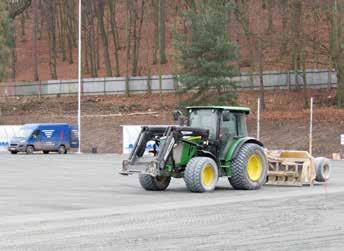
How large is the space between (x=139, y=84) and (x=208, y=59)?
17.2 meters

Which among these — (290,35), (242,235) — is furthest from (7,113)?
(242,235)

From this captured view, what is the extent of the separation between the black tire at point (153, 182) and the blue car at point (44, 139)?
1213 inches

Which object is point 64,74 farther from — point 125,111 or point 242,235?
point 242,235

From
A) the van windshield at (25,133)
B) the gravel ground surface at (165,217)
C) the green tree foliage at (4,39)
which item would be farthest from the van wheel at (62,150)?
the gravel ground surface at (165,217)

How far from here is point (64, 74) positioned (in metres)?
81.5

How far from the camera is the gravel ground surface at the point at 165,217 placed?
13352 millimetres

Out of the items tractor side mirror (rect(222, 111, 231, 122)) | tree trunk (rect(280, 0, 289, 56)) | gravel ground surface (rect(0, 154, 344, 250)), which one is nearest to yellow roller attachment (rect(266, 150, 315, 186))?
gravel ground surface (rect(0, 154, 344, 250))

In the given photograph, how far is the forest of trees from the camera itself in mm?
54594

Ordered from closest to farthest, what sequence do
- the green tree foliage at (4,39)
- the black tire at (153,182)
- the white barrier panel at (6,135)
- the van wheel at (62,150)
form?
the black tire at (153,182) → the van wheel at (62,150) → the white barrier panel at (6,135) → the green tree foliage at (4,39)

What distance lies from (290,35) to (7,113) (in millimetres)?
26059

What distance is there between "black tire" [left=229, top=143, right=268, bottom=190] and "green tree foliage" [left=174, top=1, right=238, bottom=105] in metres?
27.9

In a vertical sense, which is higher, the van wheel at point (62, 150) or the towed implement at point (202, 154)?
the towed implement at point (202, 154)

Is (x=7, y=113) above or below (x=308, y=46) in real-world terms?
below

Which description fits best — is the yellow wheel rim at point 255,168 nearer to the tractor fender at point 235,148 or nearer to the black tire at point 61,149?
the tractor fender at point 235,148
